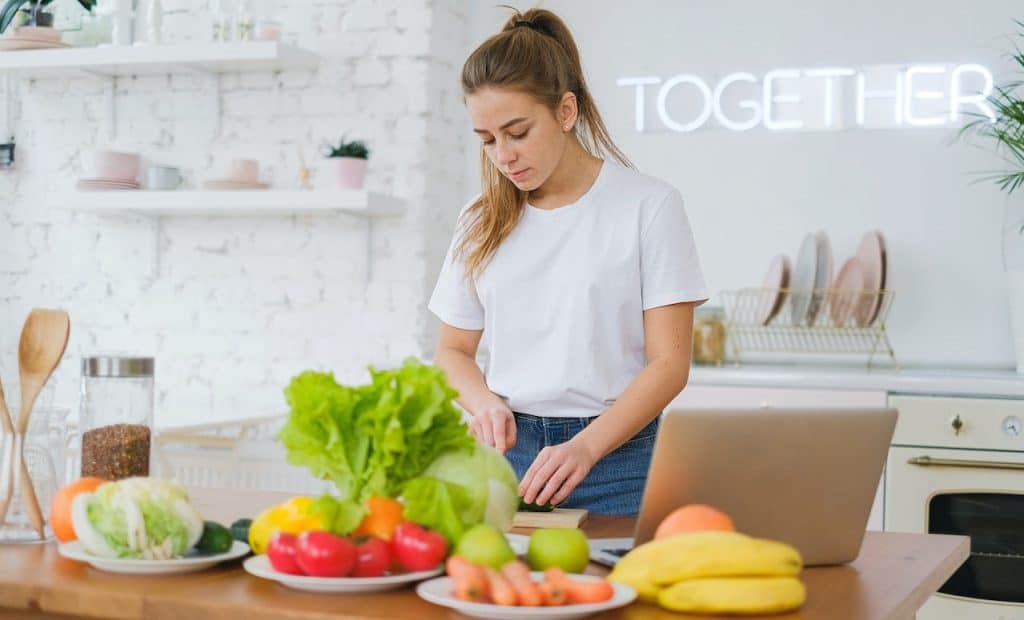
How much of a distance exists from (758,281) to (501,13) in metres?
1.27

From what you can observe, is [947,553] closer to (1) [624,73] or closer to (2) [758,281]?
(2) [758,281]

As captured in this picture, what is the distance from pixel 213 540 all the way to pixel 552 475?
1.60 feet

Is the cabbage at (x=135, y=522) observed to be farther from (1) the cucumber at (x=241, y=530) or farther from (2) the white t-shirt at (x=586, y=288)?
(2) the white t-shirt at (x=586, y=288)

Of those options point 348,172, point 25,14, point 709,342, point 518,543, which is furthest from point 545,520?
point 25,14

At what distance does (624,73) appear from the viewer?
13.4 feet

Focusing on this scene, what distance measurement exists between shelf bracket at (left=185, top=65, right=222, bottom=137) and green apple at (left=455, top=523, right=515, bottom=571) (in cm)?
324

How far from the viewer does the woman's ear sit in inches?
79.7

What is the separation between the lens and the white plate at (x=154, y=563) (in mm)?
1289

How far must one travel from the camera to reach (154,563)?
4.23ft

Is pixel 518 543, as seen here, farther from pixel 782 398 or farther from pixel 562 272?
pixel 782 398

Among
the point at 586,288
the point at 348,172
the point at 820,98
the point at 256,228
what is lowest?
the point at 586,288

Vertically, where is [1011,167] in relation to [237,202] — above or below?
above

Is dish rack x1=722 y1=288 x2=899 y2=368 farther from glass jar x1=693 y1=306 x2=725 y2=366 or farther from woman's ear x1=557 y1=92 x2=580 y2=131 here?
woman's ear x1=557 y1=92 x2=580 y2=131

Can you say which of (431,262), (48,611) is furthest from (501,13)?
(48,611)
